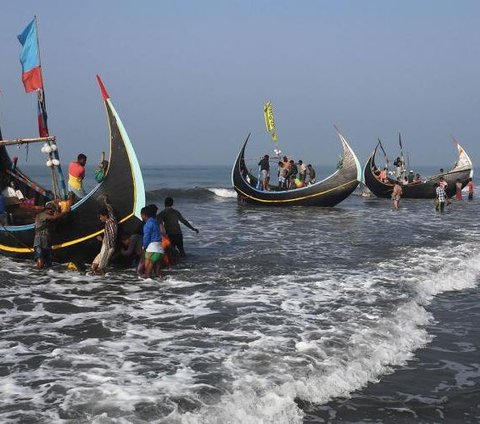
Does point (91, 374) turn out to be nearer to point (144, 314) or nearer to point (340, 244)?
point (144, 314)

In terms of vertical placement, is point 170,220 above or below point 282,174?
below

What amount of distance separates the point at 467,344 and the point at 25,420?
470 centimetres

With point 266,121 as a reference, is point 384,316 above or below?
below

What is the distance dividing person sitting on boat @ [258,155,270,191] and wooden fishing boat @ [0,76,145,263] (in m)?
15.9

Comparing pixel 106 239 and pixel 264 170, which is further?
pixel 264 170

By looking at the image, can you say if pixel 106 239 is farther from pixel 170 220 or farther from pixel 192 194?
pixel 192 194

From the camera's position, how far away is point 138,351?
19.3 feet

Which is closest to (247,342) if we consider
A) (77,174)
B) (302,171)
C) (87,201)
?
(87,201)

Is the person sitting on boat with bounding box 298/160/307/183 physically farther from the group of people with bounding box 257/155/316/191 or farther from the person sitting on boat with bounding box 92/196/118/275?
the person sitting on boat with bounding box 92/196/118/275

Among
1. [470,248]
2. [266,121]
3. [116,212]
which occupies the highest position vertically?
[266,121]

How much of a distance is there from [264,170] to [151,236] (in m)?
17.1

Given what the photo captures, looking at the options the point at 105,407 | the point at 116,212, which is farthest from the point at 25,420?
the point at 116,212

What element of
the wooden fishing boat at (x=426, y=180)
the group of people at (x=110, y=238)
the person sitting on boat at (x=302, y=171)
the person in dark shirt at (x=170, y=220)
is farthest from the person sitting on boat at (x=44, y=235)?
the wooden fishing boat at (x=426, y=180)

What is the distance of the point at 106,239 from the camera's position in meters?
9.66
